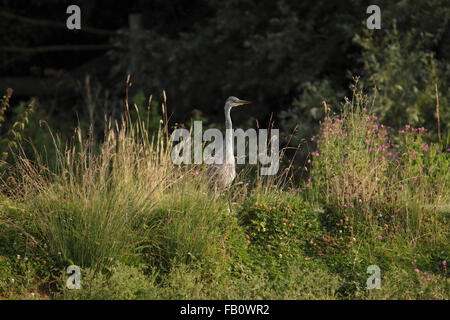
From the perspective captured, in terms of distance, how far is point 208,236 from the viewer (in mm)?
5480

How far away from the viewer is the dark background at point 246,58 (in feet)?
32.7

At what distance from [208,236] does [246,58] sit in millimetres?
7386

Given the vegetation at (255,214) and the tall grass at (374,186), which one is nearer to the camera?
the vegetation at (255,214)

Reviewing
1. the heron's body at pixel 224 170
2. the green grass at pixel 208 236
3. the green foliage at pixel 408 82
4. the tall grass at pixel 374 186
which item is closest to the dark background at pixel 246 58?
the green foliage at pixel 408 82

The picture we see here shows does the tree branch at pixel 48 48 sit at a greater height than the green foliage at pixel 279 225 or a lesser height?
greater

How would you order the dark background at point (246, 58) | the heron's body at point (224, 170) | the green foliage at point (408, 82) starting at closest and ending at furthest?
the heron's body at point (224, 170) < the green foliage at point (408, 82) < the dark background at point (246, 58)

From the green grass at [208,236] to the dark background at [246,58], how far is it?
2.48 m

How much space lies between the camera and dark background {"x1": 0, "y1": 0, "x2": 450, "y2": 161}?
998 centimetres

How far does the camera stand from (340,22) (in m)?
11.4

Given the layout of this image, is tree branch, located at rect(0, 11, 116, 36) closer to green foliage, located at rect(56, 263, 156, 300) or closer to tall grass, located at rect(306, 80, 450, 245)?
tall grass, located at rect(306, 80, 450, 245)

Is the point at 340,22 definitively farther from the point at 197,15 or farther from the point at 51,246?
the point at 51,246

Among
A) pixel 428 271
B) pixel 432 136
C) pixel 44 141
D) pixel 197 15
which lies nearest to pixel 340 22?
pixel 432 136

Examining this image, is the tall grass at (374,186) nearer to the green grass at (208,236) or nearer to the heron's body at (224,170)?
the green grass at (208,236)
